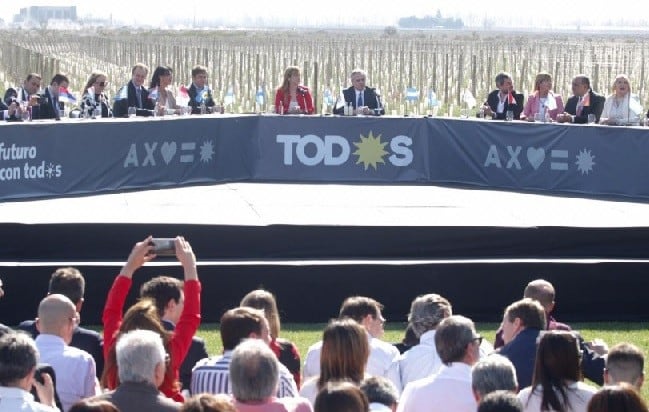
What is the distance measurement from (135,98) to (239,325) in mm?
13329

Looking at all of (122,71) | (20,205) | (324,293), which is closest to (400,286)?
(324,293)

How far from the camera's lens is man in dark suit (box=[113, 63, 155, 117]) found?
19500 mm

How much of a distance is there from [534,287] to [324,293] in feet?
15.3

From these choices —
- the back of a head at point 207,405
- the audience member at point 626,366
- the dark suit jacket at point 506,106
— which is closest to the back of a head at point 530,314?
the audience member at point 626,366

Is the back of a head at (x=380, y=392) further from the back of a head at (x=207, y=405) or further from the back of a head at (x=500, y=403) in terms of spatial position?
the back of a head at (x=207, y=405)

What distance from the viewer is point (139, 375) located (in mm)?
6008

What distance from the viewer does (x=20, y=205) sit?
1712 centimetres

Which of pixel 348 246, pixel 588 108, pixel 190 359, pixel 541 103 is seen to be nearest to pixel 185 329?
pixel 190 359

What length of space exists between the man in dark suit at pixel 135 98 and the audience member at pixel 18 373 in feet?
45.0

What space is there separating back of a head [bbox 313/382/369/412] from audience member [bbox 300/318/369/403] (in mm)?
1221

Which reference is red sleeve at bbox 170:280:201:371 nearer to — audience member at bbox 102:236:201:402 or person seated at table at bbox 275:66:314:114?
audience member at bbox 102:236:201:402

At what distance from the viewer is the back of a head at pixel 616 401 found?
5324 mm

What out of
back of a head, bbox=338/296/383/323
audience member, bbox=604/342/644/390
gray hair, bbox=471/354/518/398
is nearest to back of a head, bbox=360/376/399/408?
gray hair, bbox=471/354/518/398

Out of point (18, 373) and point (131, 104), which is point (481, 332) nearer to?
point (18, 373)
